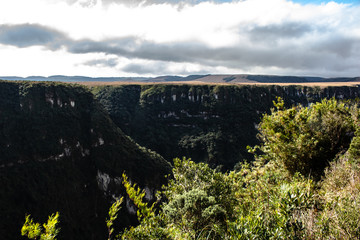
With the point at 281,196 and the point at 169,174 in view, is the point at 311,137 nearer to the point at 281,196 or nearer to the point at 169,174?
the point at 281,196

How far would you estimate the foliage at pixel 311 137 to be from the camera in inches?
527

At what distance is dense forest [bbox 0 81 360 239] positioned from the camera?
7387 mm

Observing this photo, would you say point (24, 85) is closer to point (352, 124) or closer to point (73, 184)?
point (73, 184)

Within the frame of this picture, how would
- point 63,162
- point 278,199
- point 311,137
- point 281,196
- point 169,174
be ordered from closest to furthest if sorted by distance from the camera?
point 281,196 < point 278,199 < point 311,137 < point 169,174 < point 63,162

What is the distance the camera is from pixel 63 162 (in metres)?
110

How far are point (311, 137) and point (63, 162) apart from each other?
117950mm

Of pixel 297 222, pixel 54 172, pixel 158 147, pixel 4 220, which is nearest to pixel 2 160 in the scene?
pixel 54 172

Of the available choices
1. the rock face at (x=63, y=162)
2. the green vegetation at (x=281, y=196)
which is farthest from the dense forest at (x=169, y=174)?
the rock face at (x=63, y=162)

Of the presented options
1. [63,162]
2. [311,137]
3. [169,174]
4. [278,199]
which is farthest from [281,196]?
[63,162]

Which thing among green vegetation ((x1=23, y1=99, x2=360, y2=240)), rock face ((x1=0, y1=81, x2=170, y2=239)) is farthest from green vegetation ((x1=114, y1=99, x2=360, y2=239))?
rock face ((x1=0, y1=81, x2=170, y2=239))

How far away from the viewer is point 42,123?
379ft

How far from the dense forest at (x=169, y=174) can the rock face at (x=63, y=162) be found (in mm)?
488

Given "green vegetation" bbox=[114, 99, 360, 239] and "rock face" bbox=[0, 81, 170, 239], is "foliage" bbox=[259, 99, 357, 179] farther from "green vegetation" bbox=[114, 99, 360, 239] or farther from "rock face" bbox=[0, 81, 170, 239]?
Answer: "rock face" bbox=[0, 81, 170, 239]

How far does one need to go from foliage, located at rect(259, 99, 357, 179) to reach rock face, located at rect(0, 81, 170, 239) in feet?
300
